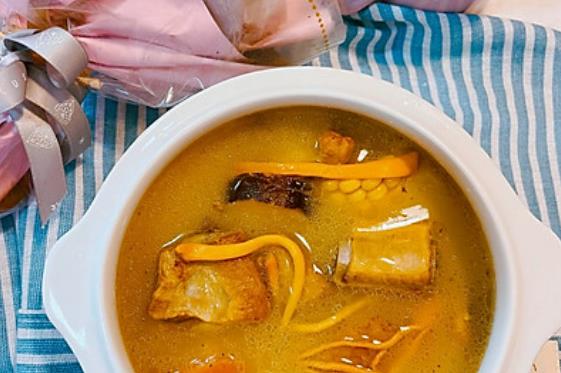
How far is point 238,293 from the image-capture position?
3.13 ft

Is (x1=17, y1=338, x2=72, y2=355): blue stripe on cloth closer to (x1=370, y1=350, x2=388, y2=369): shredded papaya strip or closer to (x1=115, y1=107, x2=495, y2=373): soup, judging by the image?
(x1=115, y1=107, x2=495, y2=373): soup

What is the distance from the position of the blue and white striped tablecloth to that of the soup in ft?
0.66

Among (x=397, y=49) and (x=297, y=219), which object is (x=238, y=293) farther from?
(x=397, y=49)

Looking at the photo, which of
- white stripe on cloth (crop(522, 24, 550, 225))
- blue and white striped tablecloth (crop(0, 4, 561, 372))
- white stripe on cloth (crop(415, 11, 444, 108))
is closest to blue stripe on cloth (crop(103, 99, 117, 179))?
blue and white striped tablecloth (crop(0, 4, 561, 372))

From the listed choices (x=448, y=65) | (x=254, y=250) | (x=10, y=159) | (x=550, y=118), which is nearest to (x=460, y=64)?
(x=448, y=65)

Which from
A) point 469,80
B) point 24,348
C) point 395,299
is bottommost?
point 24,348

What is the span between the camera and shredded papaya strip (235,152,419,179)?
0.97m

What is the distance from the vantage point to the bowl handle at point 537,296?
918 mm

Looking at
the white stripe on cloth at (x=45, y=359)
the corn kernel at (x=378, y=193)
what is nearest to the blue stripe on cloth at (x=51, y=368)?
the white stripe on cloth at (x=45, y=359)

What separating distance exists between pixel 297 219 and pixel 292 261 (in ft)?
0.14

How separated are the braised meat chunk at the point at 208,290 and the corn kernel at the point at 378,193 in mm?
128

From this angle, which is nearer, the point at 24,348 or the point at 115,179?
the point at 115,179

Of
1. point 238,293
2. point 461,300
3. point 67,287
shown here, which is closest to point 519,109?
point 461,300

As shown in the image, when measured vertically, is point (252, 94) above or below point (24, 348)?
above
